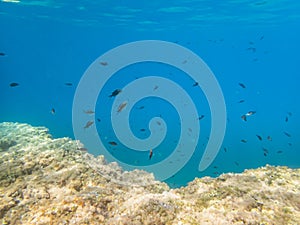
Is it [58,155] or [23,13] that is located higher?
[23,13]

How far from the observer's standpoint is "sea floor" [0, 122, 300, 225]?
10.8 ft

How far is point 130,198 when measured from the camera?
12.6 feet

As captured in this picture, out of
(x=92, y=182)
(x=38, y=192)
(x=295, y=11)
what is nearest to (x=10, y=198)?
(x=38, y=192)

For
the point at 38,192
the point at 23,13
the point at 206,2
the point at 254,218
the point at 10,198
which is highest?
the point at 206,2

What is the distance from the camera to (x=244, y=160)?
2462 centimetres

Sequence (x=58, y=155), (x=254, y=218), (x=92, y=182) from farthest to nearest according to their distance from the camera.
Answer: (x=58, y=155) → (x=92, y=182) → (x=254, y=218)

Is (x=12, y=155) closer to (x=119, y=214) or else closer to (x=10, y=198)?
(x=10, y=198)

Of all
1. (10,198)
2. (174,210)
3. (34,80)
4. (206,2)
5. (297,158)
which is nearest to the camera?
(174,210)

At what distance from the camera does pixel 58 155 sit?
17.3 feet

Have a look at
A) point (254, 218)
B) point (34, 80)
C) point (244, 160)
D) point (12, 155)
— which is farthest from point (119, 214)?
point (34, 80)

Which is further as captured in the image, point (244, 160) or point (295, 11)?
point (295, 11)

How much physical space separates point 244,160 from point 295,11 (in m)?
16.8

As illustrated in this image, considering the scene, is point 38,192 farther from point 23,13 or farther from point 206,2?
point 23,13

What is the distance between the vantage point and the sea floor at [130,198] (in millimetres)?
3287
